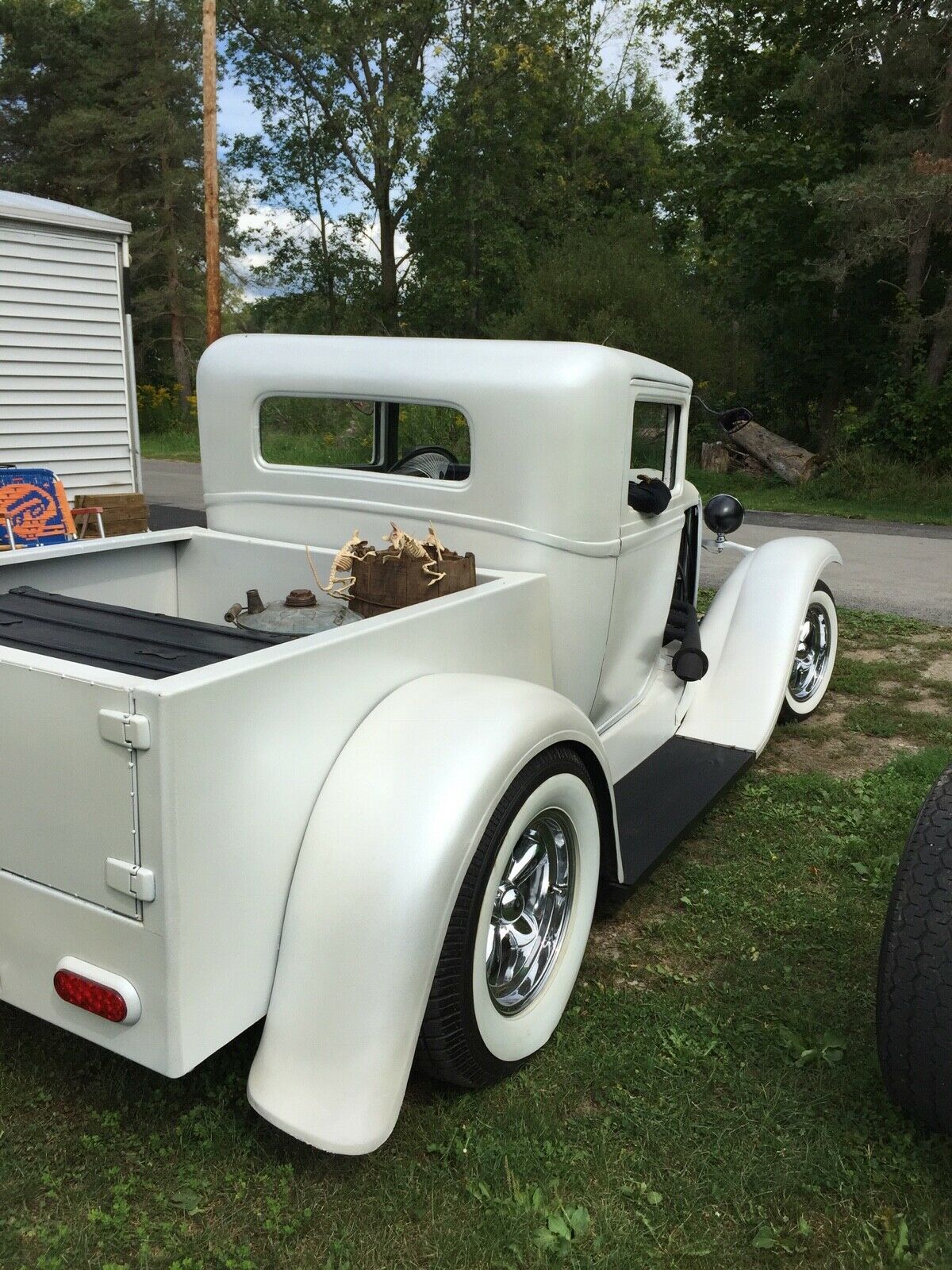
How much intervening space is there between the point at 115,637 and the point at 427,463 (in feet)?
6.02

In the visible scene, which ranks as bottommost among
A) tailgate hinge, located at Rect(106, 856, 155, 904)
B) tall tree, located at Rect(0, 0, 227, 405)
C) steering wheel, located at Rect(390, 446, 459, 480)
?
tailgate hinge, located at Rect(106, 856, 155, 904)

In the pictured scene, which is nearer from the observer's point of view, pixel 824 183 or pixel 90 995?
pixel 90 995

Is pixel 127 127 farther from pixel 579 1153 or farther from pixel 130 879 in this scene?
pixel 579 1153

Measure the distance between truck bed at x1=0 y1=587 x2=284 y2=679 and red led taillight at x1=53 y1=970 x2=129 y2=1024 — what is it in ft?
1.97

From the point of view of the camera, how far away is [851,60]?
641 inches

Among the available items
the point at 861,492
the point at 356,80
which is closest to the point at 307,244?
the point at 356,80

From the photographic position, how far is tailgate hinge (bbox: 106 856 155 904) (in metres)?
1.78

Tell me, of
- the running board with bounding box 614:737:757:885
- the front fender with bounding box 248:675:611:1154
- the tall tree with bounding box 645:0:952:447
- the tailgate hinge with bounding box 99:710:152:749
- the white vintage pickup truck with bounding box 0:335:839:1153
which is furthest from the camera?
the tall tree with bounding box 645:0:952:447

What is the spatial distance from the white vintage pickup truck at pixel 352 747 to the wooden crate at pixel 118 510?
5.97 m

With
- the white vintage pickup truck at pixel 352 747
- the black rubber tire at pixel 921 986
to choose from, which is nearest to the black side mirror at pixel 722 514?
the white vintage pickup truck at pixel 352 747

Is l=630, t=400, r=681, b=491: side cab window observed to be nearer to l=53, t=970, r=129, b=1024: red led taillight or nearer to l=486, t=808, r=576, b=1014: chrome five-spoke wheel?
l=486, t=808, r=576, b=1014: chrome five-spoke wheel

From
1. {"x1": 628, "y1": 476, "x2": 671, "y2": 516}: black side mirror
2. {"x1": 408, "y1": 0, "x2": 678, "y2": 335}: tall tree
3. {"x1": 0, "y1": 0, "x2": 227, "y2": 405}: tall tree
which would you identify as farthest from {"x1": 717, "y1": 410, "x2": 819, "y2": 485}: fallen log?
{"x1": 0, "y1": 0, "x2": 227, "y2": 405}: tall tree

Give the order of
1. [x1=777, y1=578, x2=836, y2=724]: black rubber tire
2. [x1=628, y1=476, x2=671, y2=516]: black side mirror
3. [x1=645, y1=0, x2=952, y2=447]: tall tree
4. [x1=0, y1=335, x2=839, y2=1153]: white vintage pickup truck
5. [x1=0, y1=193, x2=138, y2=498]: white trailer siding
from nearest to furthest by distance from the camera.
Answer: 1. [x1=0, y1=335, x2=839, y2=1153]: white vintage pickup truck
2. [x1=628, y1=476, x2=671, y2=516]: black side mirror
3. [x1=777, y1=578, x2=836, y2=724]: black rubber tire
4. [x1=0, y1=193, x2=138, y2=498]: white trailer siding
5. [x1=645, y1=0, x2=952, y2=447]: tall tree

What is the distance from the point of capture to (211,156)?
51.5ft
